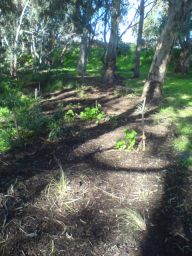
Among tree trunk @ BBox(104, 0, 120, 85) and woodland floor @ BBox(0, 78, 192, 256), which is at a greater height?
tree trunk @ BBox(104, 0, 120, 85)

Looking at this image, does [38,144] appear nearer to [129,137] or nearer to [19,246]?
[129,137]

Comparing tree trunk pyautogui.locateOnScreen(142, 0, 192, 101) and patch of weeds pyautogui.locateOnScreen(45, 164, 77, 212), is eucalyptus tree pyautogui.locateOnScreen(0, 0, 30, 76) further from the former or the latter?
patch of weeds pyautogui.locateOnScreen(45, 164, 77, 212)

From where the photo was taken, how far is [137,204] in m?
4.87

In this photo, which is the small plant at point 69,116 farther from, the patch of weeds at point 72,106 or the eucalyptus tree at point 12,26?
the eucalyptus tree at point 12,26

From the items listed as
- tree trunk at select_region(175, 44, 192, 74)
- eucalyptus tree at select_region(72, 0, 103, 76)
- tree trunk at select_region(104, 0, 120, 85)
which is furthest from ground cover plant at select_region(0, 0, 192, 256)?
tree trunk at select_region(175, 44, 192, 74)

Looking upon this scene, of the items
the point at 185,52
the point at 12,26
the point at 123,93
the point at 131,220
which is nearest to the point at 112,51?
the point at 123,93

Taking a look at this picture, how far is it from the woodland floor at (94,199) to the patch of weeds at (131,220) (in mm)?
26

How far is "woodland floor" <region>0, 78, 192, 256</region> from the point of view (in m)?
4.00

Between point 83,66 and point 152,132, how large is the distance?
46.8 ft

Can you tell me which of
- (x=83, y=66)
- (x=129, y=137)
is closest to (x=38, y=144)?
(x=129, y=137)

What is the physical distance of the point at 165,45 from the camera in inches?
429

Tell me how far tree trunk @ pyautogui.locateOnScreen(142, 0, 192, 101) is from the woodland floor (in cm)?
404

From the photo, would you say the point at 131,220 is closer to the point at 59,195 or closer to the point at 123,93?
the point at 59,195

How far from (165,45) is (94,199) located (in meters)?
7.31
